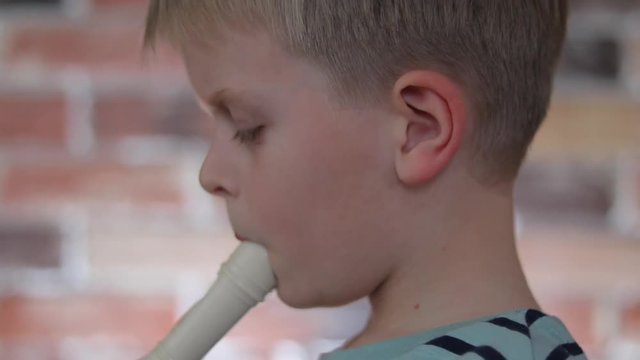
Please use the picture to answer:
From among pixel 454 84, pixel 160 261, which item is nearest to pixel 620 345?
pixel 160 261

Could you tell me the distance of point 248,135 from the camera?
22.5 inches

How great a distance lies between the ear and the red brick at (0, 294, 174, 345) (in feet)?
1.76

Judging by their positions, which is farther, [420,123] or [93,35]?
[93,35]

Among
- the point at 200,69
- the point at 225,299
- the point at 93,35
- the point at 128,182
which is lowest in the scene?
the point at 225,299

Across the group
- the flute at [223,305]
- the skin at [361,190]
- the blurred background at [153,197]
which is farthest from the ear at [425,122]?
the blurred background at [153,197]

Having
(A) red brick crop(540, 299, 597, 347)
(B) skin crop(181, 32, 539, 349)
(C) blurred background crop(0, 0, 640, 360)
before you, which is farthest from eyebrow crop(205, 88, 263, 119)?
(A) red brick crop(540, 299, 597, 347)

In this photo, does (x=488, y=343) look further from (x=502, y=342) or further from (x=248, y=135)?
(x=248, y=135)

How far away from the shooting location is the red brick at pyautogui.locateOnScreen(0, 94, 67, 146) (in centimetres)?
100

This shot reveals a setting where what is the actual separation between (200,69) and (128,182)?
455 mm

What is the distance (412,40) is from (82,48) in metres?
0.53

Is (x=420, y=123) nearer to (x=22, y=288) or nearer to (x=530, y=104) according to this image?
(x=530, y=104)

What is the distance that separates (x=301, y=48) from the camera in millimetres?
548

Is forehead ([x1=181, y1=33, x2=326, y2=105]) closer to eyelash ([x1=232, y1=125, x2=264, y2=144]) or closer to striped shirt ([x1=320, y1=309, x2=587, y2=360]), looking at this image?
eyelash ([x1=232, y1=125, x2=264, y2=144])

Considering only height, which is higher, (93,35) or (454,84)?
(93,35)
